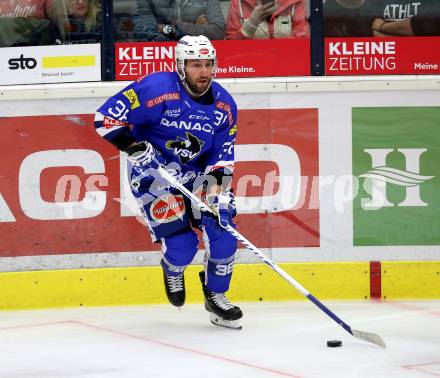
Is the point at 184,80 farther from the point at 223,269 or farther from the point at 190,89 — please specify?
the point at 223,269

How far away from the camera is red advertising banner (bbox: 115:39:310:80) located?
5.76m

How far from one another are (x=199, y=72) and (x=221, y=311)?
1120 millimetres

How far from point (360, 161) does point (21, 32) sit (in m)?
2.04

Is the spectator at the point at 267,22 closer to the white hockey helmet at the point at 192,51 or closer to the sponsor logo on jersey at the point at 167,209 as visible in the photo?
the white hockey helmet at the point at 192,51

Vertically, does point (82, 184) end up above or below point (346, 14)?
below

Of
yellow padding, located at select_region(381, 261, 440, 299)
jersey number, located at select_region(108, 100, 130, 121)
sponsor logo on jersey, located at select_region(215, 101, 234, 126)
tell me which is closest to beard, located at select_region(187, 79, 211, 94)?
sponsor logo on jersey, located at select_region(215, 101, 234, 126)

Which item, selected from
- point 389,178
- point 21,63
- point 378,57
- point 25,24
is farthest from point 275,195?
point 25,24

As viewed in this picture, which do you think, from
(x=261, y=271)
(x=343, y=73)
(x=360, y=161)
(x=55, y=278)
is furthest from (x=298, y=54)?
(x=55, y=278)

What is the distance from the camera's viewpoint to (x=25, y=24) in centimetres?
578

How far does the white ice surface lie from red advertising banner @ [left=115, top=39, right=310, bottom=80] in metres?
1.30

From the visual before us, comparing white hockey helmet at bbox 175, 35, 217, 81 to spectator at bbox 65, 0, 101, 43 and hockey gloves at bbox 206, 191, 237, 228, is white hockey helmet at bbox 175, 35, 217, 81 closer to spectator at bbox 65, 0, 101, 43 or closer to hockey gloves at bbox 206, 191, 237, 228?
hockey gloves at bbox 206, 191, 237, 228

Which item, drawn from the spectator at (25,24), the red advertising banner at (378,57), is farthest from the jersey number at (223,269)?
the spectator at (25,24)

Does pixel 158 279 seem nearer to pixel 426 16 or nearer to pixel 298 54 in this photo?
pixel 298 54

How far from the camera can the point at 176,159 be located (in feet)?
16.1
